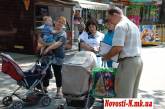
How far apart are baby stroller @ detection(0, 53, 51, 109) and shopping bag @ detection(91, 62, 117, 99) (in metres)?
1.26

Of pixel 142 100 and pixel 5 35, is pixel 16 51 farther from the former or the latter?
pixel 142 100

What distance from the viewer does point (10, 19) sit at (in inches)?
719

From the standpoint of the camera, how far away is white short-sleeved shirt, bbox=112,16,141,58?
6219 mm

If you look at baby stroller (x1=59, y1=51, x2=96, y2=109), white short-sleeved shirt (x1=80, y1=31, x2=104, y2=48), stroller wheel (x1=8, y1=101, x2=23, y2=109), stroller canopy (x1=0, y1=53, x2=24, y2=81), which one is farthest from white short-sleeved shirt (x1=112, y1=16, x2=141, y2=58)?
stroller wheel (x1=8, y1=101, x2=23, y2=109)

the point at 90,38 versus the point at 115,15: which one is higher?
the point at 115,15

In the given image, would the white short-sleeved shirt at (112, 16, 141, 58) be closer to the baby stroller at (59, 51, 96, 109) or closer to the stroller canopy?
the baby stroller at (59, 51, 96, 109)

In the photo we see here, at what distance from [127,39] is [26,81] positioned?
90.1 inches

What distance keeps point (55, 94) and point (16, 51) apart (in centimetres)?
889

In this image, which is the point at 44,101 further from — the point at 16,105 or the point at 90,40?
the point at 90,40

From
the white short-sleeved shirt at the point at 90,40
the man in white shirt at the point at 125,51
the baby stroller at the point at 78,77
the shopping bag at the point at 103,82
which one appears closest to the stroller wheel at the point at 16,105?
the baby stroller at the point at 78,77

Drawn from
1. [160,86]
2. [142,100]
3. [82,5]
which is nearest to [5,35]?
[82,5]

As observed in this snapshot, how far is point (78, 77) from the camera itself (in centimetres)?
714

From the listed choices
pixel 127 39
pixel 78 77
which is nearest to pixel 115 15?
pixel 127 39

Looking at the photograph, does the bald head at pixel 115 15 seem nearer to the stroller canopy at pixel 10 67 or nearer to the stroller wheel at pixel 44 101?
the stroller canopy at pixel 10 67
